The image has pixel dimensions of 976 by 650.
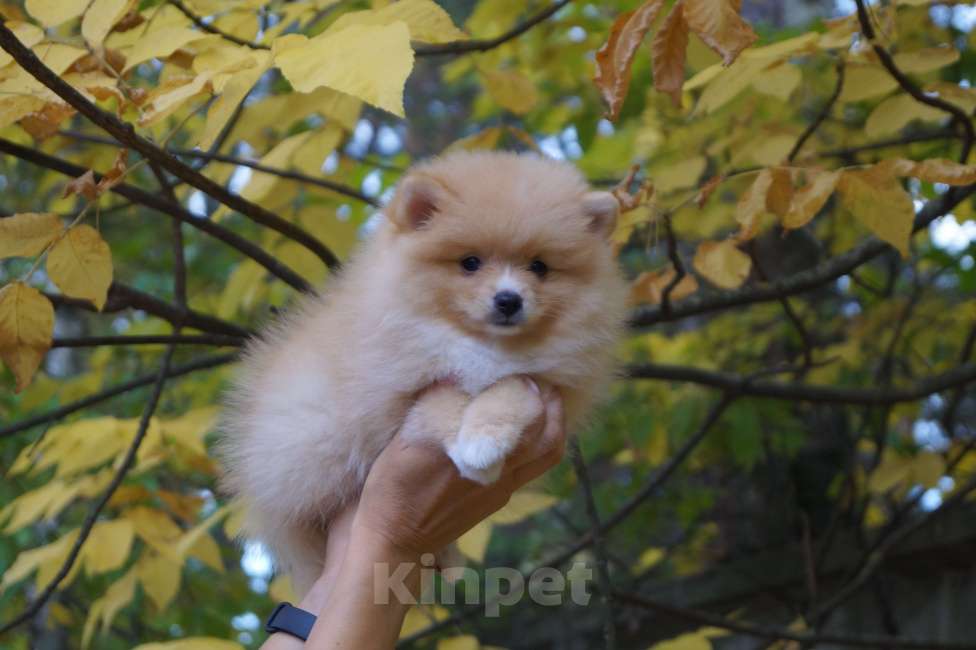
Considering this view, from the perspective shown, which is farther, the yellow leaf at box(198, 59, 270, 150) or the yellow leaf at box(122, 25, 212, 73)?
the yellow leaf at box(122, 25, 212, 73)

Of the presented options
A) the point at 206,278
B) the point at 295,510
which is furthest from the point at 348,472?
the point at 206,278

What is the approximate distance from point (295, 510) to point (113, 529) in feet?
2.88

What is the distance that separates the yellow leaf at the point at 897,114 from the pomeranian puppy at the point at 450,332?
2.94 ft

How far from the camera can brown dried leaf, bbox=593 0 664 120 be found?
2057 millimetres

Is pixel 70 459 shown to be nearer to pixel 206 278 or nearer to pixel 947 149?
pixel 206 278

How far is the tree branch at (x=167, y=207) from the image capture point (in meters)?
2.54

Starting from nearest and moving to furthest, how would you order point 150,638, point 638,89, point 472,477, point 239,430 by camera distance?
point 472,477 → point 239,430 → point 638,89 → point 150,638

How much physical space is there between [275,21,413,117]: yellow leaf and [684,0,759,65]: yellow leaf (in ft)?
1.87

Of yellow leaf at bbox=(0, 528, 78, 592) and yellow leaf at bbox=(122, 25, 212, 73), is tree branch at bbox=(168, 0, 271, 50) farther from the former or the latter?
yellow leaf at bbox=(0, 528, 78, 592)

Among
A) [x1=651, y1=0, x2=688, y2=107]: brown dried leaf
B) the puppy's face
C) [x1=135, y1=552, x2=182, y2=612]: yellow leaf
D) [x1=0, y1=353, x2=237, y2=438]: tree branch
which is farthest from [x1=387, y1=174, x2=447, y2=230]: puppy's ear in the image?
[x1=135, y1=552, x2=182, y2=612]: yellow leaf

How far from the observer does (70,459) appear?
2.95 meters

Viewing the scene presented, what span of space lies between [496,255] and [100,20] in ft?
3.09

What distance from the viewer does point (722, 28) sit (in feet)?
6.25

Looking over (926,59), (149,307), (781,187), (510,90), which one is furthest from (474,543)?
(926,59)
